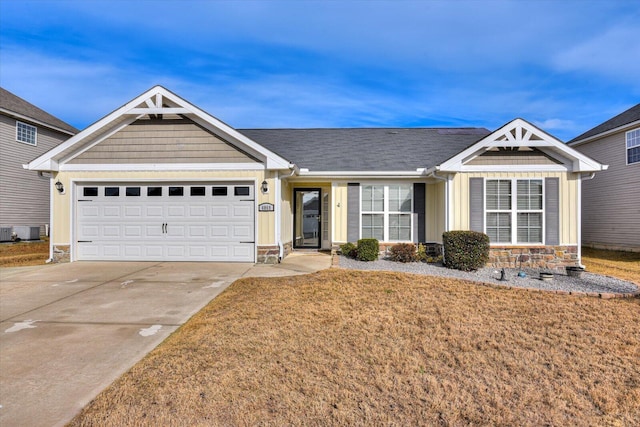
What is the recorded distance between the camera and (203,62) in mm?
13648

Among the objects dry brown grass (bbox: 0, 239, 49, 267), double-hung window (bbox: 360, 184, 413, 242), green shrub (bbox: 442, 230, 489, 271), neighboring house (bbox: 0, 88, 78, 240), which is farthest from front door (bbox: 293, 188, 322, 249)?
neighboring house (bbox: 0, 88, 78, 240)

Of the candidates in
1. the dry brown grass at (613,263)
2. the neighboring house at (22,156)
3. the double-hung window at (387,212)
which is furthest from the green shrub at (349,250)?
the neighboring house at (22,156)

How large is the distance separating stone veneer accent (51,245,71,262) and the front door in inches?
269

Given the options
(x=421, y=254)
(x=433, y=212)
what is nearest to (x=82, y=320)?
(x=421, y=254)

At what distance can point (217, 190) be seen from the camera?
9.90 meters

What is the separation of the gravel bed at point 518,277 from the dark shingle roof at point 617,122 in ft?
28.7

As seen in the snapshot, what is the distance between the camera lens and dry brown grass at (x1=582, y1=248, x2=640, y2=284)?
9.12 metres

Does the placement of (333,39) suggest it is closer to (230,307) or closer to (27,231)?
(230,307)

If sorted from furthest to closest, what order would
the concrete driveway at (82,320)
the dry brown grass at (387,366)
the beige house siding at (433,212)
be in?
1. the beige house siding at (433,212)
2. the concrete driveway at (82,320)
3. the dry brown grass at (387,366)

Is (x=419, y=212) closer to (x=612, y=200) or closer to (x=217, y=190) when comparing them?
(x=217, y=190)

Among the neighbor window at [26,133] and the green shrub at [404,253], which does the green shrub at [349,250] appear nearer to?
the green shrub at [404,253]

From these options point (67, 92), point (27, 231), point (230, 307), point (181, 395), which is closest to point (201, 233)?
point (230, 307)

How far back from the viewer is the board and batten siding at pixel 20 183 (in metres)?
15.0

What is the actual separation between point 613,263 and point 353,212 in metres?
8.64
